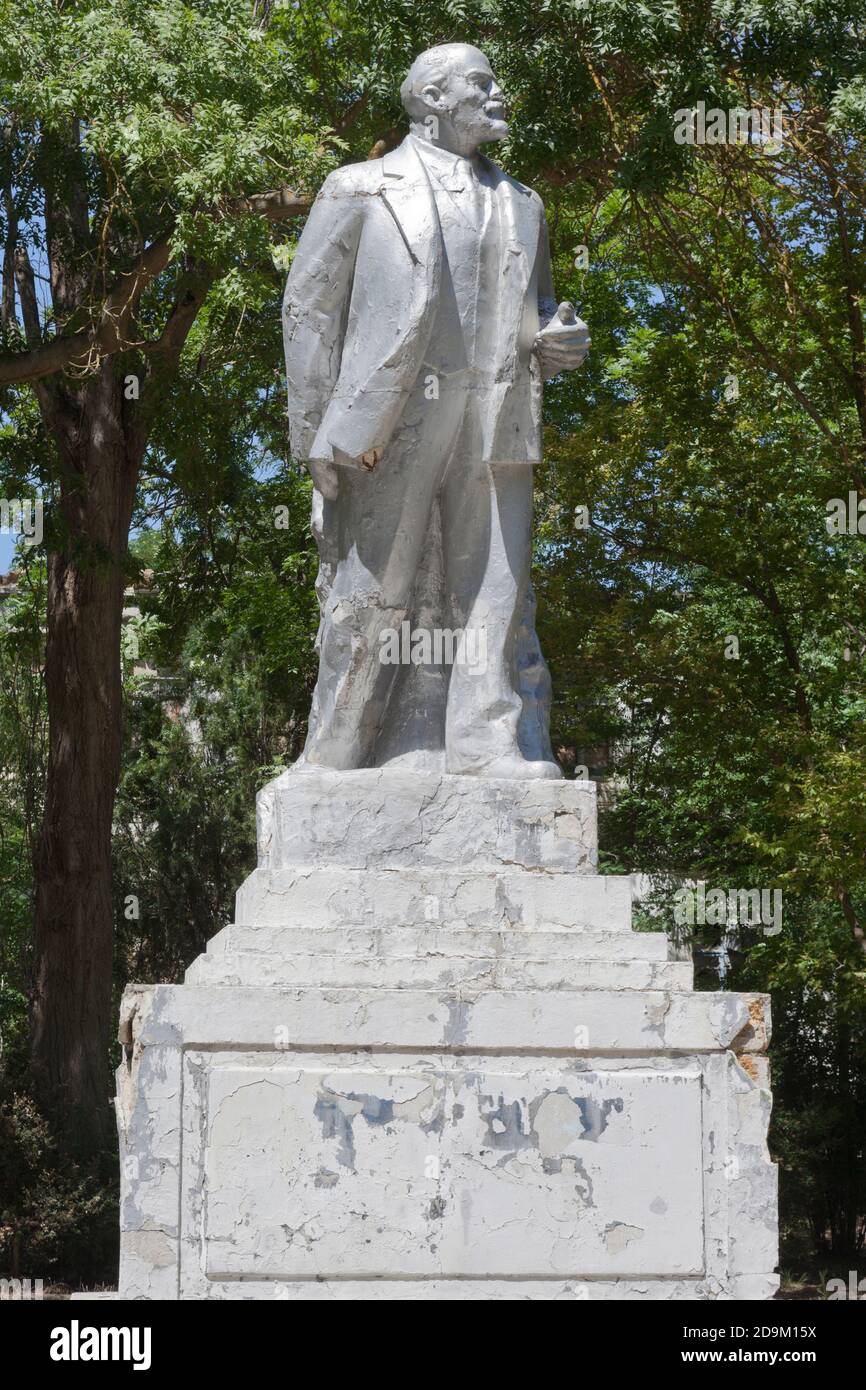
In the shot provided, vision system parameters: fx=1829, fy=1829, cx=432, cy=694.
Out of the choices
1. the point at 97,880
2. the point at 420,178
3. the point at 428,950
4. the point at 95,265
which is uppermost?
the point at 95,265

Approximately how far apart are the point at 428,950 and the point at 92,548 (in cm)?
1046

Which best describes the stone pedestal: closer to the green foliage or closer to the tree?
the tree

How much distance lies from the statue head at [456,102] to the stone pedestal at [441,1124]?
294 cm

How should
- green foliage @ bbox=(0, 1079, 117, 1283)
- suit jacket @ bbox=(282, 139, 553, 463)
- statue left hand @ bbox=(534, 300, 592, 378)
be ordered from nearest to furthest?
suit jacket @ bbox=(282, 139, 553, 463)
statue left hand @ bbox=(534, 300, 592, 378)
green foliage @ bbox=(0, 1079, 117, 1283)

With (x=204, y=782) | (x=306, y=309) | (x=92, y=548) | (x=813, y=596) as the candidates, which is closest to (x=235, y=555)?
(x=92, y=548)

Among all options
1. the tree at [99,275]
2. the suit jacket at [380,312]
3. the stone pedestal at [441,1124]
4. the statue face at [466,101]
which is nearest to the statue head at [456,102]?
the statue face at [466,101]

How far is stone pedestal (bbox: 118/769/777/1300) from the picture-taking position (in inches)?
218

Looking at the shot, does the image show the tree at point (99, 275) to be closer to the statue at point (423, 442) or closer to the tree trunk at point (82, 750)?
the tree trunk at point (82, 750)

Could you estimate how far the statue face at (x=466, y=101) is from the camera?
6.69 m

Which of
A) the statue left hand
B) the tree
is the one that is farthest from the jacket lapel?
the tree

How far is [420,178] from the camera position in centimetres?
655

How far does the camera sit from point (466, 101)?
6.69 meters

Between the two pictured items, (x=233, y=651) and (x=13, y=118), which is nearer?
(x=13, y=118)

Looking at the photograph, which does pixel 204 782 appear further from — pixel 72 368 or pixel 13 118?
pixel 13 118
